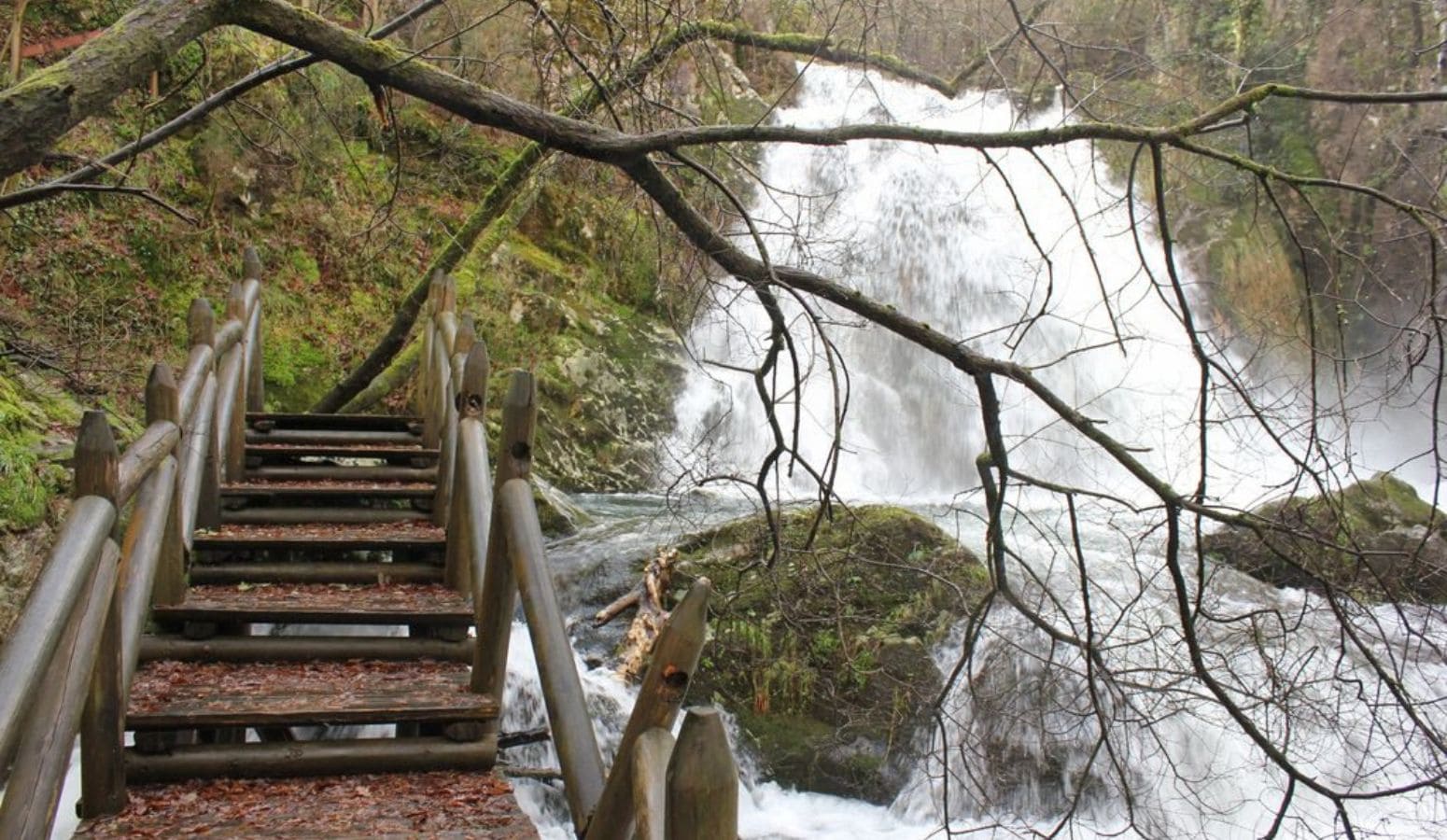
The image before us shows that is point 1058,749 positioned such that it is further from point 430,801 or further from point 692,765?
point 692,765

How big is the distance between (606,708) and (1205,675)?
4.49 meters

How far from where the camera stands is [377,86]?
173 inches

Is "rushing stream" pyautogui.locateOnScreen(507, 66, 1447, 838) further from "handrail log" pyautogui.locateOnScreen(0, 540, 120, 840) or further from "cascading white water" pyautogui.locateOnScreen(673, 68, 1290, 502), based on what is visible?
"handrail log" pyautogui.locateOnScreen(0, 540, 120, 840)

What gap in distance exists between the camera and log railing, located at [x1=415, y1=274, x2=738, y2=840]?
66.3 inches

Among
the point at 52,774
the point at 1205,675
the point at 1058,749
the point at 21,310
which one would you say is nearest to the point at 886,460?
the point at 1058,749

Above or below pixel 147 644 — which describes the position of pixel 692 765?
above

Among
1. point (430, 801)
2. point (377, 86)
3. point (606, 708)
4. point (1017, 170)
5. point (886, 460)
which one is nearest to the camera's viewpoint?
point (430, 801)

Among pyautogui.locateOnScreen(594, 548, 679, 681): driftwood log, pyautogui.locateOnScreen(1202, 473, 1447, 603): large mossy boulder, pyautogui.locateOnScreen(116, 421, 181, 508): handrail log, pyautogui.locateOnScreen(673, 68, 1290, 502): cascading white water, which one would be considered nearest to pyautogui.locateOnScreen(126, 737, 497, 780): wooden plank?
pyautogui.locateOnScreen(116, 421, 181, 508): handrail log

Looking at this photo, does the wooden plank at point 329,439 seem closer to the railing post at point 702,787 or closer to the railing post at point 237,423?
the railing post at point 237,423

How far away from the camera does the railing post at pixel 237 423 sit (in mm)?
6340

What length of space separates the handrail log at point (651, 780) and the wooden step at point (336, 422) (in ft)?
19.5

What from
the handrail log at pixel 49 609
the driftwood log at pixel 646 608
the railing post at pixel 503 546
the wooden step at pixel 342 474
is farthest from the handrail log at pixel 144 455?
the driftwood log at pixel 646 608

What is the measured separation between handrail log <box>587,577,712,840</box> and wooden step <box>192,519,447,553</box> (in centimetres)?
348

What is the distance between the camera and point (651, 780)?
6.62 feet
